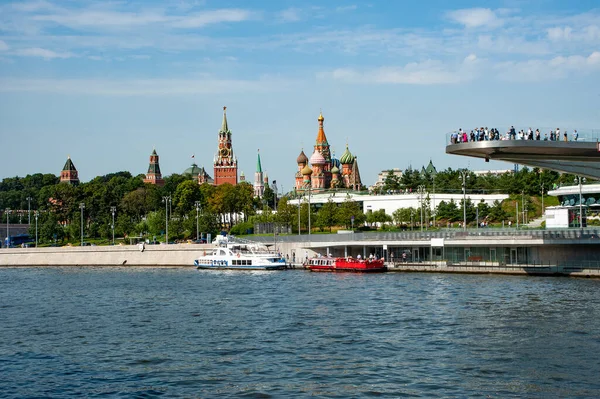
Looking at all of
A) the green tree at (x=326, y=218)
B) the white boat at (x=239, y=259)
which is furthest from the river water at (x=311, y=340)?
the green tree at (x=326, y=218)

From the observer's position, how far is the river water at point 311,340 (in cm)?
3172

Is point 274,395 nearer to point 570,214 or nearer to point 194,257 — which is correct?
point 570,214

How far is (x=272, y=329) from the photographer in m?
44.8

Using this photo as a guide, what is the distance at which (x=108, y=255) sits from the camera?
10612 centimetres

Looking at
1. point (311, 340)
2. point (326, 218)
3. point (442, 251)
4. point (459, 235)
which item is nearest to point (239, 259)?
point (442, 251)

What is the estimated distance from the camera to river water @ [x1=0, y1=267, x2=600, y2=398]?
31.7m

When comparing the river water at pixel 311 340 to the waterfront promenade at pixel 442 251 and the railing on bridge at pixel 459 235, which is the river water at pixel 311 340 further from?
the railing on bridge at pixel 459 235

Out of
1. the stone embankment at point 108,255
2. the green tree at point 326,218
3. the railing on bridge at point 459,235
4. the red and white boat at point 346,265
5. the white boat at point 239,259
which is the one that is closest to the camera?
the railing on bridge at point 459,235

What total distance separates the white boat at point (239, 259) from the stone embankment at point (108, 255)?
4034 mm

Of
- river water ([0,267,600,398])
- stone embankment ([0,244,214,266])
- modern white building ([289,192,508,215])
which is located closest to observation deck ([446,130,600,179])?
river water ([0,267,600,398])

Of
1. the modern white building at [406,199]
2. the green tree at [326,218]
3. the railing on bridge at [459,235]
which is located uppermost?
the modern white building at [406,199]

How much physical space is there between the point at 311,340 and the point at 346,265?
140 feet

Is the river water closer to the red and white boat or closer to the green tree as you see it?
the red and white boat

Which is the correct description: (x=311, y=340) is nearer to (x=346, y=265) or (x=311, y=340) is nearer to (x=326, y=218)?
(x=346, y=265)
